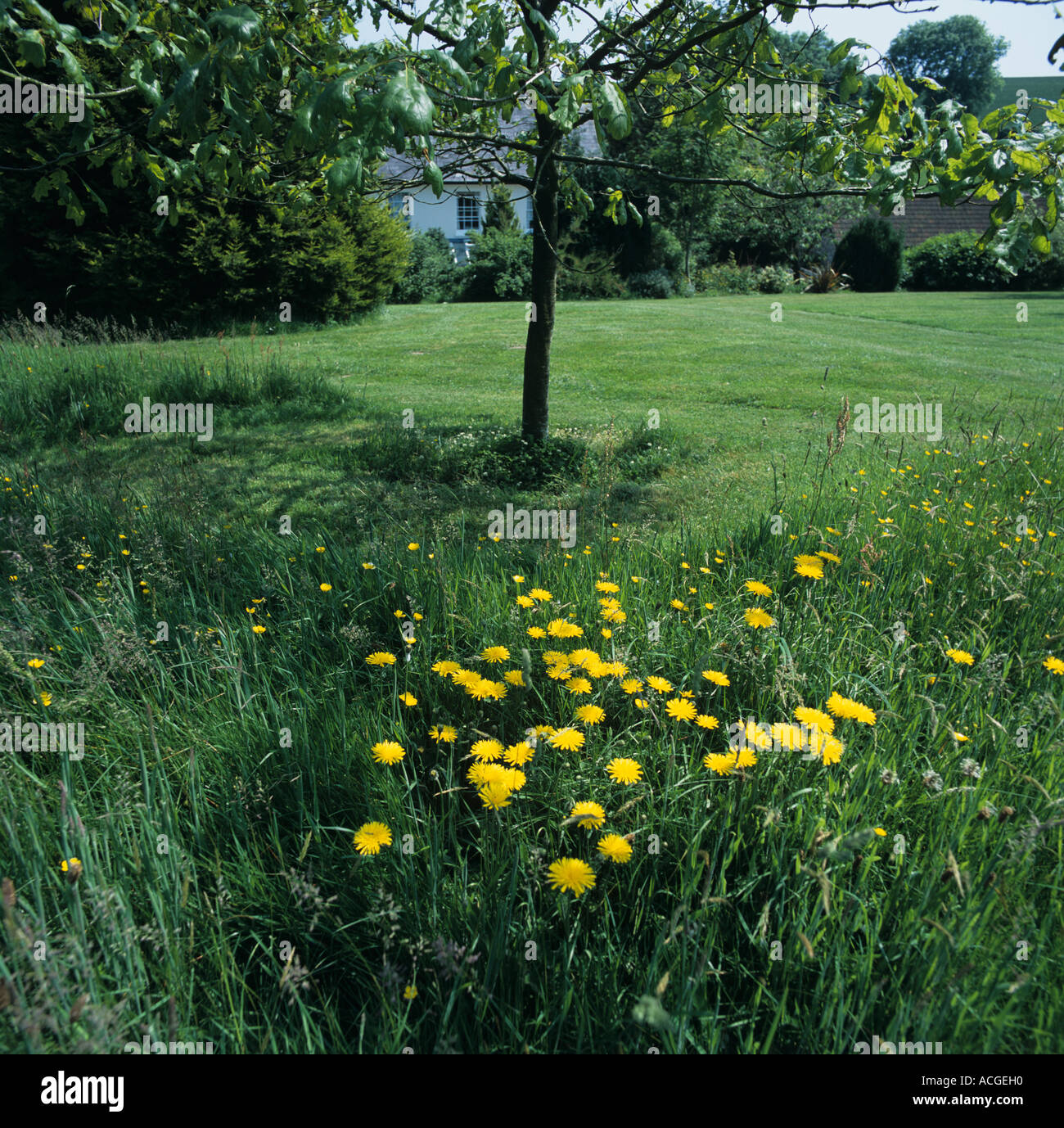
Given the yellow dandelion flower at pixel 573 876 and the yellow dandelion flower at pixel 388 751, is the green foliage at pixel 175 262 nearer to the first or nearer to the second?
the yellow dandelion flower at pixel 388 751

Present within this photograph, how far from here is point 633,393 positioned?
30.2ft

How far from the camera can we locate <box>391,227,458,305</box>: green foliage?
22.4m

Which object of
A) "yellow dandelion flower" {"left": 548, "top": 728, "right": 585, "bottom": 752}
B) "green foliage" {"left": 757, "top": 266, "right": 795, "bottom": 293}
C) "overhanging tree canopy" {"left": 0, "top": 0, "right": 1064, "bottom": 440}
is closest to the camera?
"yellow dandelion flower" {"left": 548, "top": 728, "right": 585, "bottom": 752}

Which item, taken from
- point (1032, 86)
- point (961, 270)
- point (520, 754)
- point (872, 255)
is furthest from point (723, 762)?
point (1032, 86)

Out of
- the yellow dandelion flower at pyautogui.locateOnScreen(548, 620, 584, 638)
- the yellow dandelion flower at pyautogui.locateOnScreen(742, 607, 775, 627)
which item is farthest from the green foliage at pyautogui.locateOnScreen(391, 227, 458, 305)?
the yellow dandelion flower at pyautogui.locateOnScreen(742, 607, 775, 627)

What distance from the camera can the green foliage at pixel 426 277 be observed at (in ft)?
73.6

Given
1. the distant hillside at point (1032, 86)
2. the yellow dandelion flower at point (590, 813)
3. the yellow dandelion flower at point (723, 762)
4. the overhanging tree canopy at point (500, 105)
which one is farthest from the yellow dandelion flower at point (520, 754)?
the distant hillside at point (1032, 86)

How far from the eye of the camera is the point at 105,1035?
42.1 inches

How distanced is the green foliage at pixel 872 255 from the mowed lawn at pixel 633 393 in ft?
29.5

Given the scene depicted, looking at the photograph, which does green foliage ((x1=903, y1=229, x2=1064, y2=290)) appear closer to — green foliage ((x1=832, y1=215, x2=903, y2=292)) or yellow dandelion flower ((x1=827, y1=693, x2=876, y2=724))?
green foliage ((x1=832, y1=215, x2=903, y2=292))

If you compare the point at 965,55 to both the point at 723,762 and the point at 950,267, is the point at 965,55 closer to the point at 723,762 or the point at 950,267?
the point at 950,267

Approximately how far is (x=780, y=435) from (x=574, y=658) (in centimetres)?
588

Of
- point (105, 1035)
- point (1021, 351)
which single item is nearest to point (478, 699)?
point (105, 1035)

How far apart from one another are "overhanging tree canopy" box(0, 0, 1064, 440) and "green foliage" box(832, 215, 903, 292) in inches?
917
